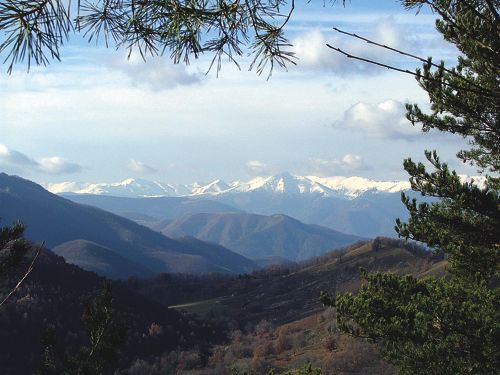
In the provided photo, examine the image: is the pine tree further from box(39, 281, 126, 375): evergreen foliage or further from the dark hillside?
the dark hillside

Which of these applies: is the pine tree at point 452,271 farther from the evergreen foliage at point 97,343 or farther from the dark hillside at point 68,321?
the dark hillside at point 68,321

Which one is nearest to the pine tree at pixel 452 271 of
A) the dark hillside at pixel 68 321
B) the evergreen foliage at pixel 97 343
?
the evergreen foliage at pixel 97 343

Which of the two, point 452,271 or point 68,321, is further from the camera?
point 68,321

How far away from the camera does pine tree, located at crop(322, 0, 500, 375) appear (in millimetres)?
12430

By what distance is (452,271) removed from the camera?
1603 cm

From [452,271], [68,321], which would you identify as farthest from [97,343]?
[68,321]

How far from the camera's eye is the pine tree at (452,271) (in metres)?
12.4

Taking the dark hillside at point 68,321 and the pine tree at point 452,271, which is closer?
the pine tree at point 452,271

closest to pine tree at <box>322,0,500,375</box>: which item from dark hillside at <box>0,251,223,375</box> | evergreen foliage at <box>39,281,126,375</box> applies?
Answer: evergreen foliage at <box>39,281,126,375</box>

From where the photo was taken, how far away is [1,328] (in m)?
107

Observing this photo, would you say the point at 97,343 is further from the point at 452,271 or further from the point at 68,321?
the point at 68,321

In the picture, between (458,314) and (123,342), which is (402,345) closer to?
(458,314)

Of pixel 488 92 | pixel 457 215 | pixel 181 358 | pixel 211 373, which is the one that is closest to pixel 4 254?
pixel 488 92

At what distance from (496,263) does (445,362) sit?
11.1 ft
